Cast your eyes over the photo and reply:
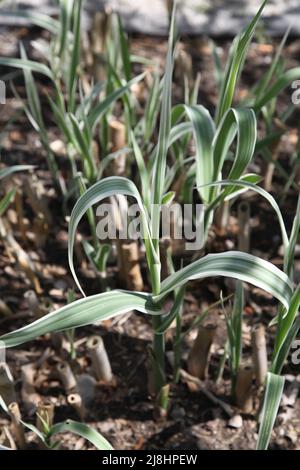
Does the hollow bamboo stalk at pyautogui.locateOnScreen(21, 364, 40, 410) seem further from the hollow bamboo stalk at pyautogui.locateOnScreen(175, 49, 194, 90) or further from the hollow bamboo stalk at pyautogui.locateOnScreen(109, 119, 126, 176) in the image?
the hollow bamboo stalk at pyautogui.locateOnScreen(175, 49, 194, 90)

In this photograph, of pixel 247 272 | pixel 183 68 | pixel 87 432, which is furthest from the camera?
pixel 183 68

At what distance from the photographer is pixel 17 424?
1.12 m

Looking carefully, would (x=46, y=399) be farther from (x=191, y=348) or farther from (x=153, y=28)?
(x=153, y=28)

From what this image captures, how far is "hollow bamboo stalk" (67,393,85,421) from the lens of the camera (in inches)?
44.1

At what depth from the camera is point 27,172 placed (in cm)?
165

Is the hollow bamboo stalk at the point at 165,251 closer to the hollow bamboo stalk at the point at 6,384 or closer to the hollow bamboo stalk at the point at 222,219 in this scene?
the hollow bamboo stalk at the point at 222,219

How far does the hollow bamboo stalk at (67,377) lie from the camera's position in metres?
1.18

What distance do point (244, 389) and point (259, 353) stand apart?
0.23 feet

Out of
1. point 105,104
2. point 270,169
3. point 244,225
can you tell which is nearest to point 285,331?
point 244,225

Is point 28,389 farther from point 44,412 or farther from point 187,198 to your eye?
point 187,198

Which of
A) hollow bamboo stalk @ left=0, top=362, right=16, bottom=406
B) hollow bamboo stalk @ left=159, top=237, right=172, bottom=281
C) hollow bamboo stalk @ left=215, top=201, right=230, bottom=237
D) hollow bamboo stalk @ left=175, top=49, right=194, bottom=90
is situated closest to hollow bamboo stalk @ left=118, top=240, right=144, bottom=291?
hollow bamboo stalk @ left=159, top=237, right=172, bottom=281

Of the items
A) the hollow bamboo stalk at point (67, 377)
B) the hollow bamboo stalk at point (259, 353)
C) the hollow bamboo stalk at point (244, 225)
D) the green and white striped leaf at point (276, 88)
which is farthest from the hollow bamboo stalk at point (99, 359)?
the green and white striped leaf at point (276, 88)
